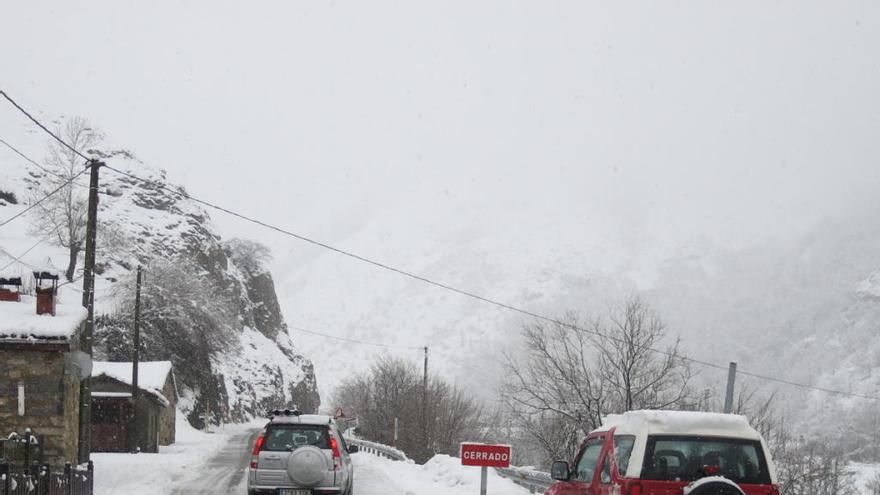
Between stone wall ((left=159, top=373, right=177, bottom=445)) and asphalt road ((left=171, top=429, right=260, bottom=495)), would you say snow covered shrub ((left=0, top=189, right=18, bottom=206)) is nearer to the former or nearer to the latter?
stone wall ((left=159, top=373, right=177, bottom=445))

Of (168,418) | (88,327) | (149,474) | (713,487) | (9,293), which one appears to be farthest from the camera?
(168,418)

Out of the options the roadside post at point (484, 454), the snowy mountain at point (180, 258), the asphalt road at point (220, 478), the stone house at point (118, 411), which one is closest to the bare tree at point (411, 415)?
the snowy mountain at point (180, 258)

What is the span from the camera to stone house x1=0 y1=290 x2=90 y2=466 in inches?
781

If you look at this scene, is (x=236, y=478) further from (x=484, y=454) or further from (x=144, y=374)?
(x=144, y=374)

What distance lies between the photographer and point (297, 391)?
9638 cm

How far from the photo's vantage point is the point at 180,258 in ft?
273

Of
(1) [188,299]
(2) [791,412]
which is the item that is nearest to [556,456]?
(1) [188,299]

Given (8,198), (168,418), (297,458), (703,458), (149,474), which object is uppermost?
(8,198)

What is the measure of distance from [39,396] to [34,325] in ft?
5.60

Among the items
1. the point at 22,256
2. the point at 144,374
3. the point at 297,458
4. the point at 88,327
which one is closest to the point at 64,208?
the point at 22,256

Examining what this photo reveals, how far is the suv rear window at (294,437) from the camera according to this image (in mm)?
15633

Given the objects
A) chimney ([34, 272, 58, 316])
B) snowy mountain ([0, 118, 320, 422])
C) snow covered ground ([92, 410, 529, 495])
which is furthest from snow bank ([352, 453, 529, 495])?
snowy mountain ([0, 118, 320, 422])

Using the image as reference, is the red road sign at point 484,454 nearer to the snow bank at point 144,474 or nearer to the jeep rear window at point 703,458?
the jeep rear window at point 703,458

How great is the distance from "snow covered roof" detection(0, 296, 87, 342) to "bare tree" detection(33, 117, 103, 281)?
37.3 m
